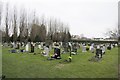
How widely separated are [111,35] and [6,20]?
4235 centimetres

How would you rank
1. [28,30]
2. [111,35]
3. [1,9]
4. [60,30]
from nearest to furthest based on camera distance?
[1,9], [28,30], [60,30], [111,35]

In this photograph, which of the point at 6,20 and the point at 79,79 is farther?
the point at 6,20

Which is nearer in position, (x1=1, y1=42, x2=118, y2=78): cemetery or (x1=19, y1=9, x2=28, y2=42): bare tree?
(x1=1, y1=42, x2=118, y2=78): cemetery

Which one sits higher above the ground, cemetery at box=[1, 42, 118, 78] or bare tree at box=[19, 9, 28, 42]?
bare tree at box=[19, 9, 28, 42]

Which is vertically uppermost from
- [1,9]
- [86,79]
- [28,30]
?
[1,9]

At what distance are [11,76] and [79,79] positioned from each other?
136 inches

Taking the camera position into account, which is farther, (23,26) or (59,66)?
(23,26)

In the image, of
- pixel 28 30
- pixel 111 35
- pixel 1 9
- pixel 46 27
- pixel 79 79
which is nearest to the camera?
pixel 79 79

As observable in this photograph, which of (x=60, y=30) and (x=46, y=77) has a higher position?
(x=60, y=30)

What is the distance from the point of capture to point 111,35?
76875 mm

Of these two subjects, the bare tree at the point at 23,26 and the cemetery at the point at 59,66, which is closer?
the cemetery at the point at 59,66

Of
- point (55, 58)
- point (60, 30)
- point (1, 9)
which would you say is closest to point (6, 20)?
point (1, 9)

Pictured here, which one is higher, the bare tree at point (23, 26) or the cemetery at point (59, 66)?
the bare tree at point (23, 26)

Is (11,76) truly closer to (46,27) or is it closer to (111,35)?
(46,27)
